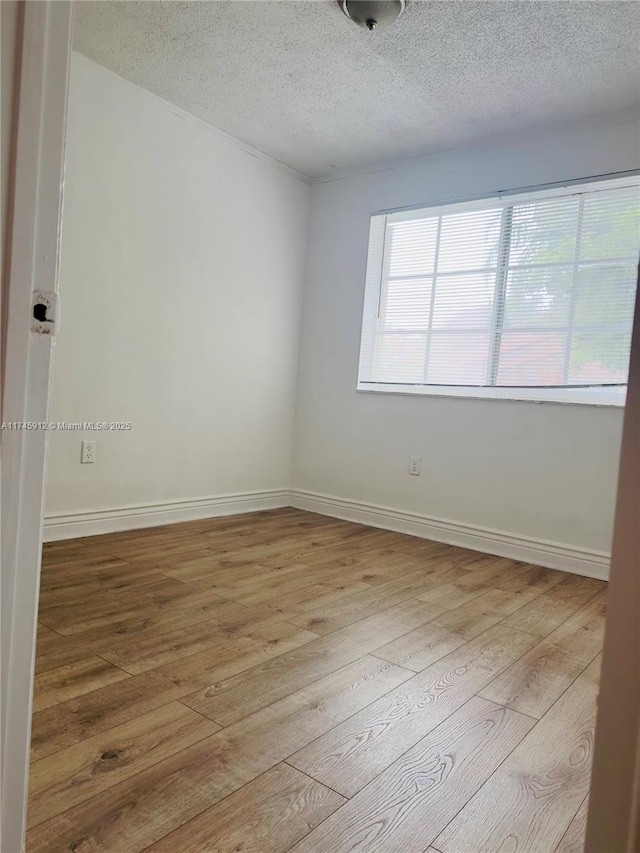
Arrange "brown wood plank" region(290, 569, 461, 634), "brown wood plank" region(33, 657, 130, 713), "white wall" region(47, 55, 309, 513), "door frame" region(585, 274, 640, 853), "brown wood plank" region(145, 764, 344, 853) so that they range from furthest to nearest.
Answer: "white wall" region(47, 55, 309, 513)
"brown wood plank" region(290, 569, 461, 634)
"brown wood plank" region(33, 657, 130, 713)
"brown wood plank" region(145, 764, 344, 853)
"door frame" region(585, 274, 640, 853)

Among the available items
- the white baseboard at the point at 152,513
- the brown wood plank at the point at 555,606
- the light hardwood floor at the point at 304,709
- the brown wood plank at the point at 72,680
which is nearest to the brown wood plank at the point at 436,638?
the light hardwood floor at the point at 304,709

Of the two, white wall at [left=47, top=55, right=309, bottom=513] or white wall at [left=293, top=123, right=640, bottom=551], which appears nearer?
white wall at [left=47, top=55, right=309, bottom=513]

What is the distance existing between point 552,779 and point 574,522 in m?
1.92

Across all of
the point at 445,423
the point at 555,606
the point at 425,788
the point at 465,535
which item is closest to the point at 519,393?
the point at 445,423

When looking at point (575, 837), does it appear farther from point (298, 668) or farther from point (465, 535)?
point (465, 535)

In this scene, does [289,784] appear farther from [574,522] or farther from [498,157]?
[498,157]

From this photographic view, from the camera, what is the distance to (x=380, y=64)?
2.54m

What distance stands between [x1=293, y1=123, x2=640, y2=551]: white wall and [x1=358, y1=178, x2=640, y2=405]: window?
0.09 metres

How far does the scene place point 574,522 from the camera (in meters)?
2.94

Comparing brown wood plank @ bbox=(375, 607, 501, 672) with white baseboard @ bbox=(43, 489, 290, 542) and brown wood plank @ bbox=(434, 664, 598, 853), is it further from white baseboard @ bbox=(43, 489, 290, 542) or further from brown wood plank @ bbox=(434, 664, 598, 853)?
white baseboard @ bbox=(43, 489, 290, 542)

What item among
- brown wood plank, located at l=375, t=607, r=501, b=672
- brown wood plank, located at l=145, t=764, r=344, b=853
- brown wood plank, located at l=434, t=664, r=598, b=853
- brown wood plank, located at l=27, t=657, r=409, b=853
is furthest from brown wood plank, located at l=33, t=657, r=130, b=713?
brown wood plank, located at l=434, t=664, r=598, b=853

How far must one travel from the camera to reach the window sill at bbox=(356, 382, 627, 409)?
2867 millimetres

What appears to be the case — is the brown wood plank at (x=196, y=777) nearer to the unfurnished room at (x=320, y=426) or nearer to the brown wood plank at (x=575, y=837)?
the unfurnished room at (x=320, y=426)

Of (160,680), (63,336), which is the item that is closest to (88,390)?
(63,336)
